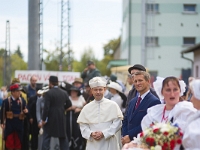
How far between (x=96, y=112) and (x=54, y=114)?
12.6ft

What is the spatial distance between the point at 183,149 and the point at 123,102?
669 cm

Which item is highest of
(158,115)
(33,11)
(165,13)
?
(165,13)

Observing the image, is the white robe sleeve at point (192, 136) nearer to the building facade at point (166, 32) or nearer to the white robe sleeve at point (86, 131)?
the white robe sleeve at point (86, 131)

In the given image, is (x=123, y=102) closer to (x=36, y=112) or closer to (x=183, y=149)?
(x=36, y=112)

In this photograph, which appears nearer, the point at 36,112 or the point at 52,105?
the point at 52,105

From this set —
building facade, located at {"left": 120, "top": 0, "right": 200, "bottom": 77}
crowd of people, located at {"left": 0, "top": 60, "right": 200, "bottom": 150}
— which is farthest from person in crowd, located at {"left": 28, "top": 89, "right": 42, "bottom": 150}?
building facade, located at {"left": 120, "top": 0, "right": 200, "bottom": 77}

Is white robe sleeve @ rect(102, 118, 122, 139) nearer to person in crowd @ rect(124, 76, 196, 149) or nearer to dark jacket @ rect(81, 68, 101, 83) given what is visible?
person in crowd @ rect(124, 76, 196, 149)

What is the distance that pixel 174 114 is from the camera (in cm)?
544

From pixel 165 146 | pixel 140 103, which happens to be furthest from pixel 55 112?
pixel 165 146

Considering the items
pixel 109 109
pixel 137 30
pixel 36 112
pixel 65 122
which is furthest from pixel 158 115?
pixel 137 30

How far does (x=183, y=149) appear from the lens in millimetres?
5133

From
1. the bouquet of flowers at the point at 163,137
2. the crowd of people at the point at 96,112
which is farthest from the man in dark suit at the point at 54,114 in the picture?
the bouquet of flowers at the point at 163,137

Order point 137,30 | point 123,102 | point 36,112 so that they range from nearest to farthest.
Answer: point 123,102, point 36,112, point 137,30

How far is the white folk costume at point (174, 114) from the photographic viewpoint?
522cm
